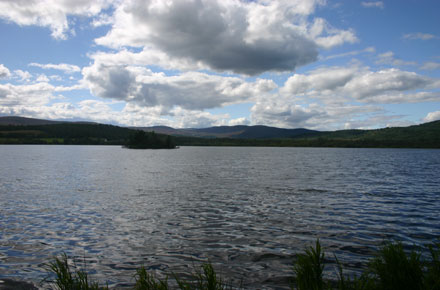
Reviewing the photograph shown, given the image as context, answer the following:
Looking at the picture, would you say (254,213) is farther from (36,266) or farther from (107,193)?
(107,193)

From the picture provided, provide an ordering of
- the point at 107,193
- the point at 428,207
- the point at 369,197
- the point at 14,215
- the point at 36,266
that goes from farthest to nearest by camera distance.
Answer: the point at 107,193 < the point at 369,197 < the point at 428,207 < the point at 14,215 < the point at 36,266

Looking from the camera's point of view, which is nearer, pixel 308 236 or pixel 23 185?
pixel 308 236

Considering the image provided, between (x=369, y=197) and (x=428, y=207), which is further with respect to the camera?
(x=369, y=197)

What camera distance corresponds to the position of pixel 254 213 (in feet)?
83.0

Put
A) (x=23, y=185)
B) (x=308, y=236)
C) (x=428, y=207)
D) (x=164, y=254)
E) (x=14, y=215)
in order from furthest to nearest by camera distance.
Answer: (x=23, y=185) < (x=428, y=207) < (x=14, y=215) < (x=308, y=236) < (x=164, y=254)

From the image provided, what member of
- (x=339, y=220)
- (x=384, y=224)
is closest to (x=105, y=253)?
(x=339, y=220)

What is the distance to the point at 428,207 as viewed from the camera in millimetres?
28203

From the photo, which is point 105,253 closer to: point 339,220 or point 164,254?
point 164,254

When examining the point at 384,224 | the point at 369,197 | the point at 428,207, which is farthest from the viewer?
the point at 369,197

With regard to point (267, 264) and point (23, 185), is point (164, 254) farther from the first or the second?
point (23, 185)

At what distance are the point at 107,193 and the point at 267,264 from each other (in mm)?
27280

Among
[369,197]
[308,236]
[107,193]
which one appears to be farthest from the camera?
[107,193]

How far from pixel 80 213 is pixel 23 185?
23.9 metres

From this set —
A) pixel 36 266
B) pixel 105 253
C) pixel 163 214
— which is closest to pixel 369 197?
pixel 163 214
